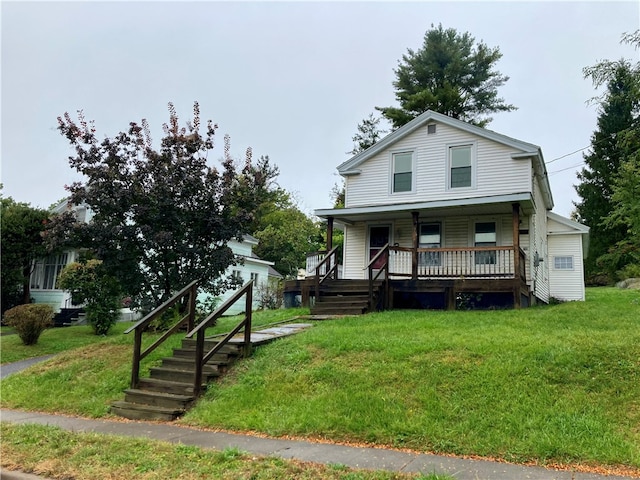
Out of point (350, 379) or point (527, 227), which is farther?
point (527, 227)

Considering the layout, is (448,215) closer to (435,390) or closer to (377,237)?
(377,237)

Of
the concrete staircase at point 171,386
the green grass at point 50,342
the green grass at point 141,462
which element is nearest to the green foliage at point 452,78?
the green grass at point 50,342

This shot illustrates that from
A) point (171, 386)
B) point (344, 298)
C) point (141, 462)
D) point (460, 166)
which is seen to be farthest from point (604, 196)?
point (141, 462)

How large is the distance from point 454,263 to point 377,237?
3354 millimetres

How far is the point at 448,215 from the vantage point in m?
16.3

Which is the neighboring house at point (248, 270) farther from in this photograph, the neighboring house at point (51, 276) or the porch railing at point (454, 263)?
the porch railing at point (454, 263)

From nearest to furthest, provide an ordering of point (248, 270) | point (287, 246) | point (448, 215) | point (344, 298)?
point (344, 298)
point (448, 215)
point (248, 270)
point (287, 246)

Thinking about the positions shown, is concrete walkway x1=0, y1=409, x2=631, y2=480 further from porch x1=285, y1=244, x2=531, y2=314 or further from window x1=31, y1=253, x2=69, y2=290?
window x1=31, y1=253, x2=69, y2=290

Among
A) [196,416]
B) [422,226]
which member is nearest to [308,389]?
[196,416]

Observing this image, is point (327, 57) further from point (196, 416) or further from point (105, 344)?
point (196, 416)

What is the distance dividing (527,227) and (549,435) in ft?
39.3

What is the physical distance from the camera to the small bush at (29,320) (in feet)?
49.0

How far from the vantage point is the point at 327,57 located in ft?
54.6

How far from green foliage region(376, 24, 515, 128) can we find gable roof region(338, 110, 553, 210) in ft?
49.5
